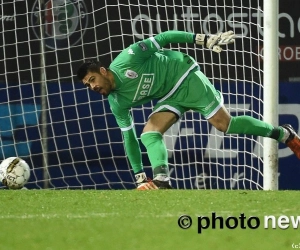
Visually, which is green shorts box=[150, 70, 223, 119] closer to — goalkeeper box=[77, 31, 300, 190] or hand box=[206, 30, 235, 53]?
goalkeeper box=[77, 31, 300, 190]

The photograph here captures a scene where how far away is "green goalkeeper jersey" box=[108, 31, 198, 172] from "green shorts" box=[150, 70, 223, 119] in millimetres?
51

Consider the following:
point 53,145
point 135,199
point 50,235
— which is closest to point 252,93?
point 53,145

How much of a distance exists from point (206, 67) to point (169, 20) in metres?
0.60

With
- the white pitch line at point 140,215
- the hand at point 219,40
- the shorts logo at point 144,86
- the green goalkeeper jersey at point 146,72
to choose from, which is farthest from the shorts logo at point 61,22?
the white pitch line at point 140,215

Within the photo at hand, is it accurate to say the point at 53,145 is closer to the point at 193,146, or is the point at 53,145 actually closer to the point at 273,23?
the point at 193,146

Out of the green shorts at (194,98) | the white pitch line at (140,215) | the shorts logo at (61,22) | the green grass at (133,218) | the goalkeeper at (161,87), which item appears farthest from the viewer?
the shorts logo at (61,22)

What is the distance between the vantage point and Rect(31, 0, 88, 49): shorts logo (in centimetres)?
1130

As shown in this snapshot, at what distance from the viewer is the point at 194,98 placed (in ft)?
31.4

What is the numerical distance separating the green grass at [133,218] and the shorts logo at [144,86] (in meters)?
0.90

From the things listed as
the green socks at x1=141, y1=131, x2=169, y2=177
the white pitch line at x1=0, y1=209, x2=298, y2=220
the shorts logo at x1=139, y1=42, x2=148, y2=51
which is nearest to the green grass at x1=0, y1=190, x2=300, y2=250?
the white pitch line at x1=0, y1=209, x2=298, y2=220

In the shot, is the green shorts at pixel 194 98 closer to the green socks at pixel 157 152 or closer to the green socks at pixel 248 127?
the green socks at pixel 248 127

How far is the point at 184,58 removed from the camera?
383 inches

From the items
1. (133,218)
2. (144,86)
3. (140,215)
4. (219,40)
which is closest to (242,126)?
(219,40)

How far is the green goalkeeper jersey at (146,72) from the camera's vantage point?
952cm
